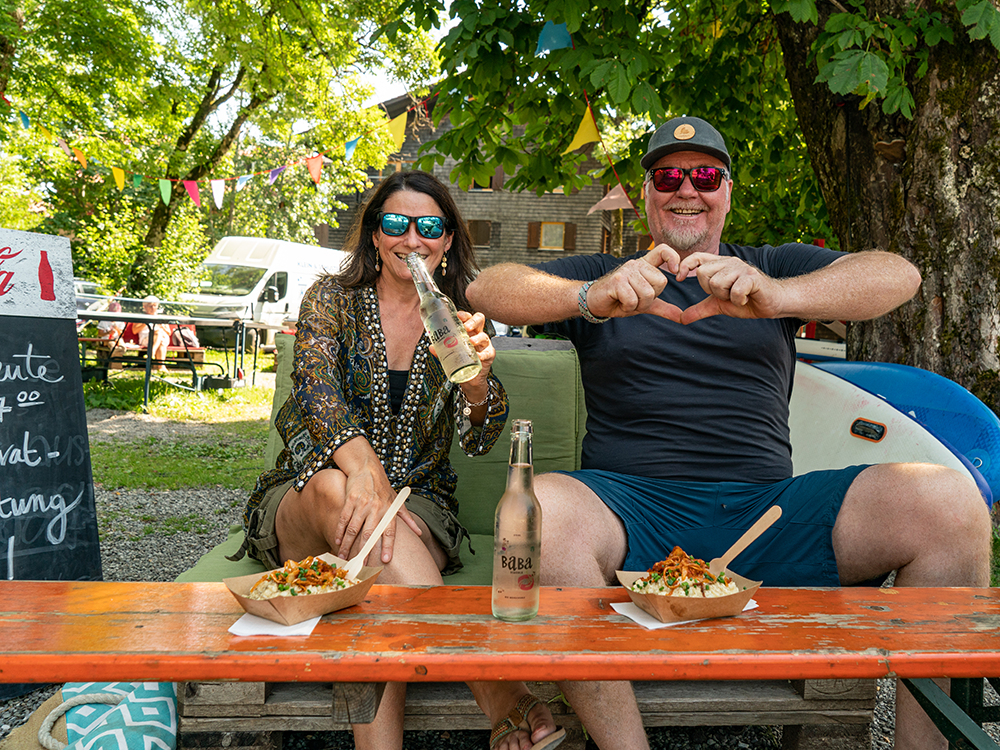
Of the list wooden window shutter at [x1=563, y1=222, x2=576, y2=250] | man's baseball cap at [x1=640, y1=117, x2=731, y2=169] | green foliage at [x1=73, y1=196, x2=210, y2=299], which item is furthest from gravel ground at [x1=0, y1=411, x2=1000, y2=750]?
wooden window shutter at [x1=563, y1=222, x2=576, y2=250]

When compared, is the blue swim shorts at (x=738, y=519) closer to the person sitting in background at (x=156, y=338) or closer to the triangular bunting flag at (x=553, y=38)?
the triangular bunting flag at (x=553, y=38)

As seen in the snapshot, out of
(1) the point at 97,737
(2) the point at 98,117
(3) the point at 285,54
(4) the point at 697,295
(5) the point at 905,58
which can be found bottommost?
(1) the point at 97,737

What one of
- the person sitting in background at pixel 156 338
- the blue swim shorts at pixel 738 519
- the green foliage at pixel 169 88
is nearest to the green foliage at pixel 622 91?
the blue swim shorts at pixel 738 519

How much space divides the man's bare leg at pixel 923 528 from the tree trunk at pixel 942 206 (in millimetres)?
2069

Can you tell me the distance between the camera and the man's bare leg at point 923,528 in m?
1.62

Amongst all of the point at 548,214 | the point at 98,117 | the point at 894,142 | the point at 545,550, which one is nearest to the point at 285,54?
the point at 98,117

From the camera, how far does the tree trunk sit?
3.33m

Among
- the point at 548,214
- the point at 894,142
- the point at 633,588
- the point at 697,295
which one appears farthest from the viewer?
the point at 548,214

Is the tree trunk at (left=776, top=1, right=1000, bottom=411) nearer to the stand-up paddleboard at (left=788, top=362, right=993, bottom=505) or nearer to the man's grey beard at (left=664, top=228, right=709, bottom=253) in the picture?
the stand-up paddleboard at (left=788, top=362, right=993, bottom=505)

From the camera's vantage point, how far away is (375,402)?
7.35 ft

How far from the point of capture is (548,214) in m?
24.6

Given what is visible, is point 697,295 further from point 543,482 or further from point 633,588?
point 633,588

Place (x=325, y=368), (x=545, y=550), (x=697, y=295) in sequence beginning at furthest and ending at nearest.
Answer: (x=697, y=295) → (x=325, y=368) → (x=545, y=550)

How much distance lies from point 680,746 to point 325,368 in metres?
1.55
